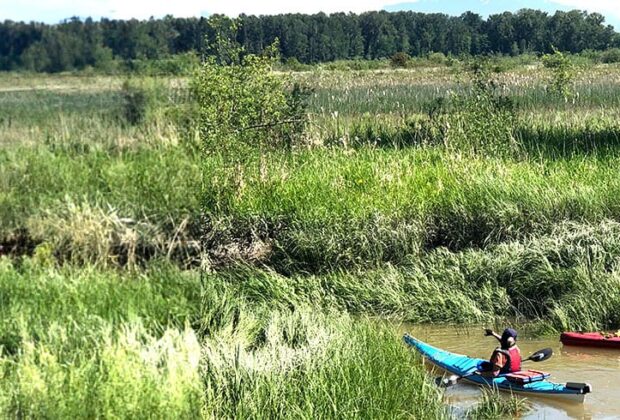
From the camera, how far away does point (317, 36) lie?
5.03m

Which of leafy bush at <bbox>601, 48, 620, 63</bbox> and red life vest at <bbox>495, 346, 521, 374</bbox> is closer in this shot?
red life vest at <bbox>495, 346, 521, 374</bbox>

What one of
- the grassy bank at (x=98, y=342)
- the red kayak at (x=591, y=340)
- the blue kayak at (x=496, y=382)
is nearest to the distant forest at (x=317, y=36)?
the grassy bank at (x=98, y=342)

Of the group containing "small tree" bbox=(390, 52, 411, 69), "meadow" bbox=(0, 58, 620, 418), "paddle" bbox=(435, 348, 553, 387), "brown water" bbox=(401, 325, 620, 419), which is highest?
"small tree" bbox=(390, 52, 411, 69)

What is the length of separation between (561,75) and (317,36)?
29.5 ft

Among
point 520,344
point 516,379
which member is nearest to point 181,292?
point 516,379

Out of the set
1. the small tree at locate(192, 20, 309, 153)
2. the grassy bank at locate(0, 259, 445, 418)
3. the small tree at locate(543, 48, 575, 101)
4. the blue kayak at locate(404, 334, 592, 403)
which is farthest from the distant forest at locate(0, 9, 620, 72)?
the blue kayak at locate(404, 334, 592, 403)

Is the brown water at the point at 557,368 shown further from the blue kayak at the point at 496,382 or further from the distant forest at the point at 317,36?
the distant forest at the point at 317,36

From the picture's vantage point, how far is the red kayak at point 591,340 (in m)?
6.09

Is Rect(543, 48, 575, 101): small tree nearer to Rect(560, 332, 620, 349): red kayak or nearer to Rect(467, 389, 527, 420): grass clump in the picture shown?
Rect(560, 332, 620, 349): red kayak

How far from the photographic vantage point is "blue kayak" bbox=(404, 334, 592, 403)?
5.04 m

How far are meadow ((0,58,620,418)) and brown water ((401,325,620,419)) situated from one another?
0.24 metres

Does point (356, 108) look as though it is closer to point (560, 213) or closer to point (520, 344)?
point (560, 213)

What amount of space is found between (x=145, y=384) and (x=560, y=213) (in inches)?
271

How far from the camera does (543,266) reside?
23.2 ft
